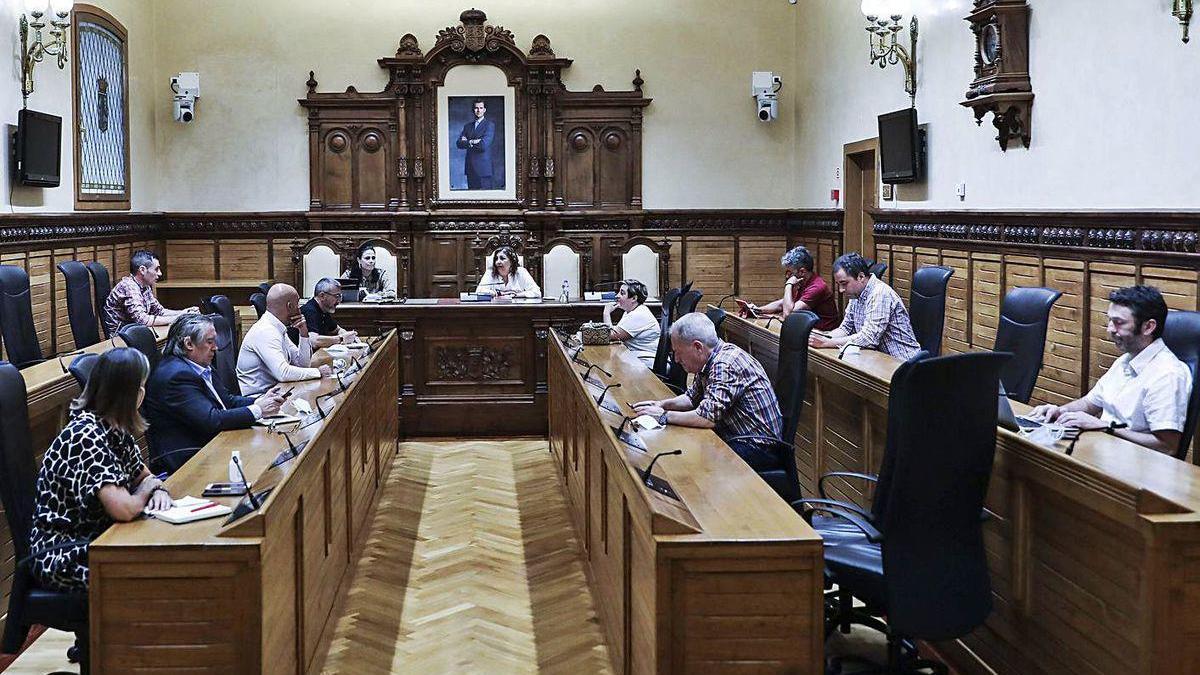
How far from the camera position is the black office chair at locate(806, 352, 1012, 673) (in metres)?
3.61

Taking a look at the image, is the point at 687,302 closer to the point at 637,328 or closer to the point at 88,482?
the point at 637,328

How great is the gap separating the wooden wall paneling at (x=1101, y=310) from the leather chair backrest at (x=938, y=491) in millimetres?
3465

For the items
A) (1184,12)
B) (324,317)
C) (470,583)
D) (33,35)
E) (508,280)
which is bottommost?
(470,583)

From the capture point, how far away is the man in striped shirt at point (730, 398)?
504cm

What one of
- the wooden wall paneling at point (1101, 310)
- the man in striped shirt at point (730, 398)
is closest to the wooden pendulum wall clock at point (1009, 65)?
the wooden wall paneling at point (1101, 310)

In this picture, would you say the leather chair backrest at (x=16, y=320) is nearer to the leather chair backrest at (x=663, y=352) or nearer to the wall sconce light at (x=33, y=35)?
the wall sconce light at (x=33, y=35)

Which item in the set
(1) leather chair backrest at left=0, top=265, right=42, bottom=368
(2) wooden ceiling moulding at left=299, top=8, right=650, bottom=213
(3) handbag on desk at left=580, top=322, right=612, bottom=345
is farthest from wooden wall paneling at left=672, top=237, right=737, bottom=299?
(1) leather chair backrest at left=0, top=265, right=42, bottom=368

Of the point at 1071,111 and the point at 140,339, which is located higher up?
the point at 1071,111

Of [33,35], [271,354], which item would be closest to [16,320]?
[271,354]

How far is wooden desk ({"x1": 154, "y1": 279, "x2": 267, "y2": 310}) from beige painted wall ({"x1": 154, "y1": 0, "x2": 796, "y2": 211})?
3.70 feet

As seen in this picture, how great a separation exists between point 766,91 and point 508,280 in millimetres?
4327

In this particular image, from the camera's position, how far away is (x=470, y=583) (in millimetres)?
5762

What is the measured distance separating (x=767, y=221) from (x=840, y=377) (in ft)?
25.3

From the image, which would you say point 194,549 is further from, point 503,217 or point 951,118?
point 503,217
